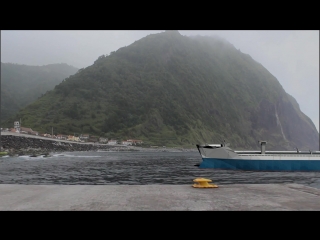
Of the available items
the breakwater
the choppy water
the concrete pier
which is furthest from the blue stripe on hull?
the breakwater

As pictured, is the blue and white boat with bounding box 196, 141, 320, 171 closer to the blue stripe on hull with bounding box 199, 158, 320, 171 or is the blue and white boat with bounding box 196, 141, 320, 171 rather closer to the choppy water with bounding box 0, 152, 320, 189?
the blue stripe on hull with bounding box 199, 158, 320, 171

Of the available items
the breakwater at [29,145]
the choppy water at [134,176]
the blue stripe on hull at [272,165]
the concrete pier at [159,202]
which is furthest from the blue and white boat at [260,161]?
the breakwater at [29,145]

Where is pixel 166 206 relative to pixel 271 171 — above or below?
above

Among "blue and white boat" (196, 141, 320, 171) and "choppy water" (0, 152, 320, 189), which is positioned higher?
"blue and white boat" (196, 141, 320, 171)

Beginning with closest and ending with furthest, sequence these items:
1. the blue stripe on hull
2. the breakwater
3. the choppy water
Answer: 1. the choppy water
2. the blue stripe on hull
3. the breakwater
